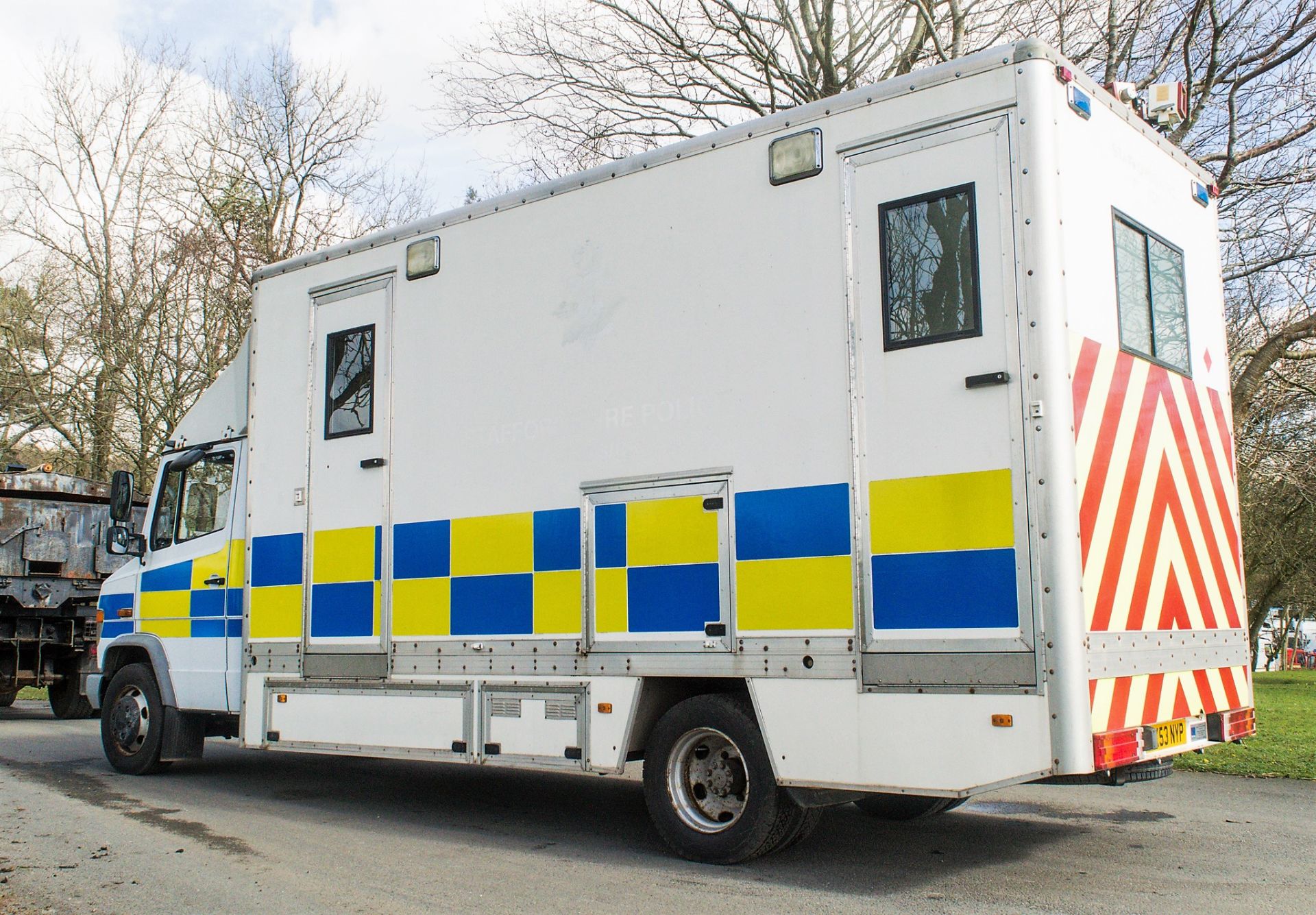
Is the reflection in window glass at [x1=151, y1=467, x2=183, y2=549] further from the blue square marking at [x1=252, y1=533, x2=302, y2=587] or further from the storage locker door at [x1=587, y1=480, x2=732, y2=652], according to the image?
the storage locker door at [x1=587, y1=480, x2=732, y2=652]

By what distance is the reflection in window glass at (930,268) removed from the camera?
16.0 feet

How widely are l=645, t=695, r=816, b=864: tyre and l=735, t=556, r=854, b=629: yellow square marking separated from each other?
458 millimetres

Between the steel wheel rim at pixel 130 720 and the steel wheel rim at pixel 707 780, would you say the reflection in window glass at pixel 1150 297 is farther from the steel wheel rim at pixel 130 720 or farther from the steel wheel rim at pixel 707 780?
the steel wheel rim at pixel 130 720

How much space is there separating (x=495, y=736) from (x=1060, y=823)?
3.16 m

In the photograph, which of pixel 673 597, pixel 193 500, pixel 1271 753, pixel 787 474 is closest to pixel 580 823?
pixel 673 597

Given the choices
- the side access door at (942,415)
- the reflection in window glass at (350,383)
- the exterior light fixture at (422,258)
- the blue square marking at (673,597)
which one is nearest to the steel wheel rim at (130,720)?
the reflection in window glass at (350,383)

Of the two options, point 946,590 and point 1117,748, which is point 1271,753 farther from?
point 946,590

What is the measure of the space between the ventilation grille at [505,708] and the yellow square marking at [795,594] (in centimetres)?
145

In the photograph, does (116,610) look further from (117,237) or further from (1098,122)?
(117,237)

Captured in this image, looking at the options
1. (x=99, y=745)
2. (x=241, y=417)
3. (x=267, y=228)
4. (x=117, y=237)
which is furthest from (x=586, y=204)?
(x=117, y=237)

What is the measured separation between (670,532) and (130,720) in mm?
5128

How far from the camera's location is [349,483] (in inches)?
280

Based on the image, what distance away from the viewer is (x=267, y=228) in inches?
828

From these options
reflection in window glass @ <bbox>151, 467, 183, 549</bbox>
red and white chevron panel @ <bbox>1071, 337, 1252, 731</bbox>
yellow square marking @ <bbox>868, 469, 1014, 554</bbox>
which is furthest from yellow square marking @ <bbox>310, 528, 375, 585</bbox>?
red and white chevron panel @ <bbox>1071, 337, 1252, 731</bbox>
